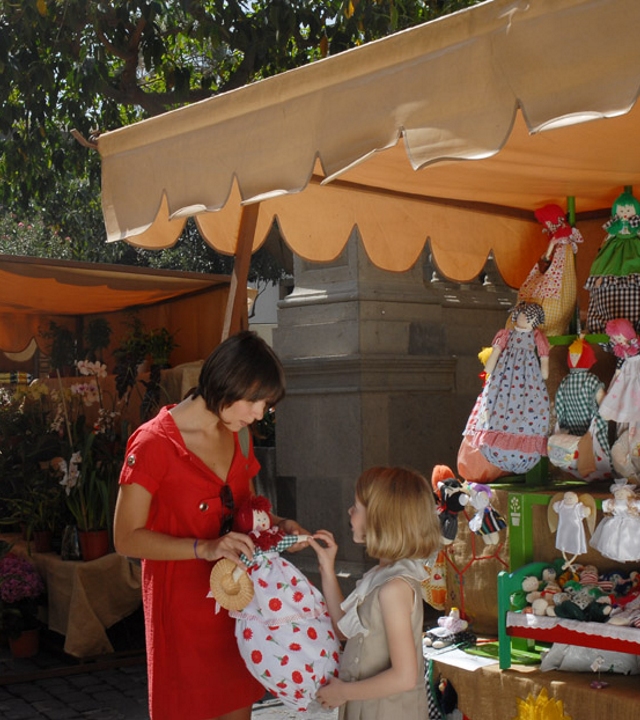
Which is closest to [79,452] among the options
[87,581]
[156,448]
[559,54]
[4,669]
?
[87,581]

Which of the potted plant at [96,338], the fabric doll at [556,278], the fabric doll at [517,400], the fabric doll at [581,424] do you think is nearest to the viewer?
the fabric doll at [581,424]

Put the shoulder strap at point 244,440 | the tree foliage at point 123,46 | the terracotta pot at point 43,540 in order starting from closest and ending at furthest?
1. the shoulder strap at point 244,440
2. the terracotta pot at point 43,540
3. the tree foliage at point 123,46

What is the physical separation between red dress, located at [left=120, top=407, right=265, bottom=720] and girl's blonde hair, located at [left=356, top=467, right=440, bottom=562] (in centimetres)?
46

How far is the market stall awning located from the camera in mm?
2031

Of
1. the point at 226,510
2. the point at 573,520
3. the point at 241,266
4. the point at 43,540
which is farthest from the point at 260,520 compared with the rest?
the point at 43,540

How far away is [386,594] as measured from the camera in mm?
2557

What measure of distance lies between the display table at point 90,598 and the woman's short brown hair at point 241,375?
4.08 metres

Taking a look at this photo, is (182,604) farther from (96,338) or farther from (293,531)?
(96,338)

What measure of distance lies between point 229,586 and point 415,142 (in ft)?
4.14

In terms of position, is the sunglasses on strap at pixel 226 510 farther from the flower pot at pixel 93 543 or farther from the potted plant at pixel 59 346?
the potted plant at pixel 59 346

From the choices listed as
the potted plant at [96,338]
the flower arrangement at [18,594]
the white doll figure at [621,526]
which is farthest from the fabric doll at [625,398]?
the potted plant at [96,338]

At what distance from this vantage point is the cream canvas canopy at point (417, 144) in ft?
6.67

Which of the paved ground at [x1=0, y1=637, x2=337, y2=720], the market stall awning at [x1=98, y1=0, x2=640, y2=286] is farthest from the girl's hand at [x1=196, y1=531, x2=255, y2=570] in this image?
the paved ground at [x1=0, y1=637, x2=337, y2=720]

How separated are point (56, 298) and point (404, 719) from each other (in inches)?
201
